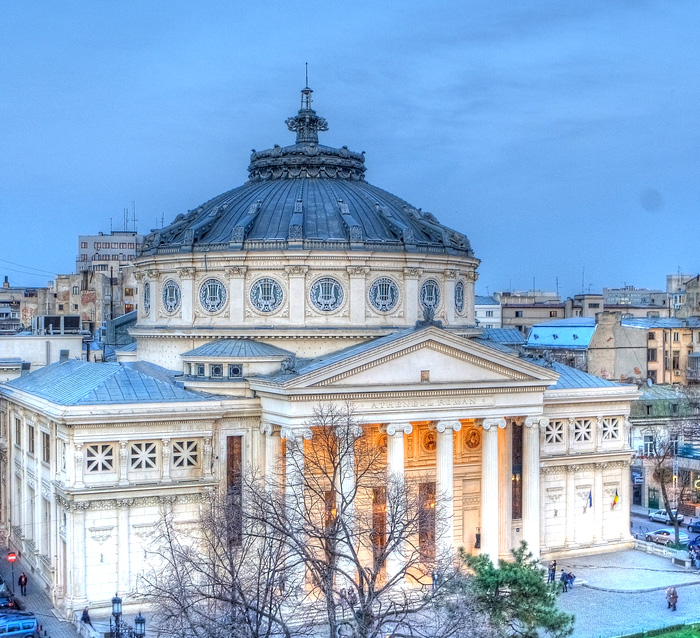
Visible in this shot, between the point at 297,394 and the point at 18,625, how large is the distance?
15861 millimetres

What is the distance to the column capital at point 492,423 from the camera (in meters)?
53.2

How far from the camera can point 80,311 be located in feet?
393

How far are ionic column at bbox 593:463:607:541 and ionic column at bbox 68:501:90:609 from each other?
96.9ft

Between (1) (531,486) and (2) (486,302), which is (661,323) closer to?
(2) (486,302)

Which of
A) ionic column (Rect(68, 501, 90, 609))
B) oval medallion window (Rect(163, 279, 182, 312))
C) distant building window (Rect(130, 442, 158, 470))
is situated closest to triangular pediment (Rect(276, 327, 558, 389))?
distant building window (Rect(130, 442, 158, 470))

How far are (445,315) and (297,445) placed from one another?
17230 millimetres

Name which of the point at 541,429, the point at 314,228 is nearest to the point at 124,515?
the point at 314,228

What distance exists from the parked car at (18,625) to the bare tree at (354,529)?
1072 centimetres

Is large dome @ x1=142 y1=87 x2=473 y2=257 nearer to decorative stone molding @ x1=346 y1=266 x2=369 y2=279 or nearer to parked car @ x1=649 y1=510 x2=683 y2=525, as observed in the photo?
decorative stone molding @ x1=346 y1=266 x2=369 y2=279

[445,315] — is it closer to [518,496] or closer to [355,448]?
[518,496]

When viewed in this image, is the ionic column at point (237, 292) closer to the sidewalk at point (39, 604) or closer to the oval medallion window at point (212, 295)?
the oval medallion window at point (212, 295)

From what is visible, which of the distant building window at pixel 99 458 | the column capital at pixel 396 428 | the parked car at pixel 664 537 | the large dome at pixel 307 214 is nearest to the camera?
the distant building window at pixel 99 458

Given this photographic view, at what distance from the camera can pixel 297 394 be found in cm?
4869

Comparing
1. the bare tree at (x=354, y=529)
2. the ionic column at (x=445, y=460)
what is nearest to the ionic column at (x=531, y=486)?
the ionic column at (x=445, y=460)
